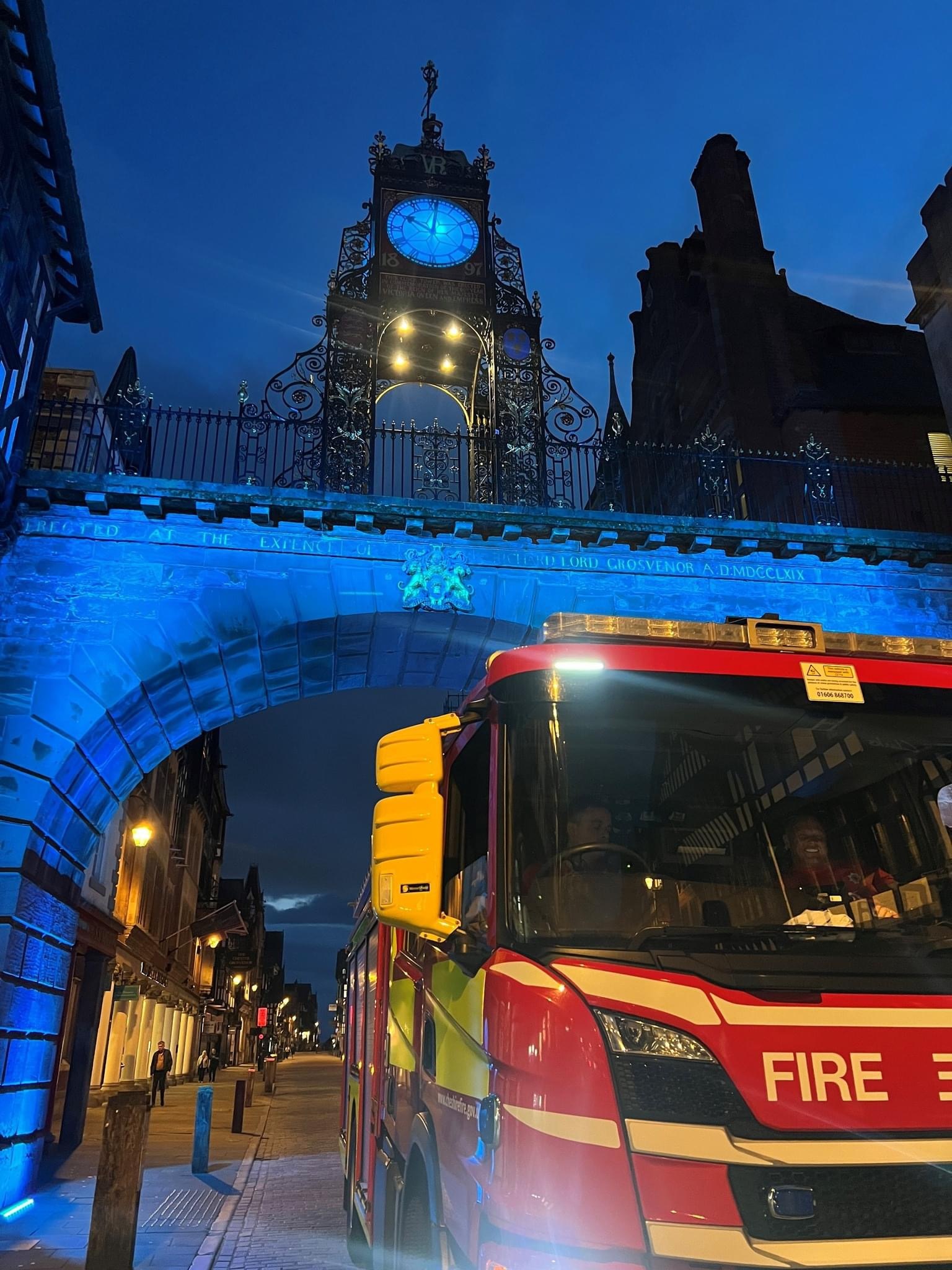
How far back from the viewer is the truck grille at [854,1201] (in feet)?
7.85

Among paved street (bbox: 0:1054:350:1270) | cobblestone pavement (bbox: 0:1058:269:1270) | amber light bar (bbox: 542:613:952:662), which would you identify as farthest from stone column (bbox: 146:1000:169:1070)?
amber light bar (bbox: 542:613:952:662)

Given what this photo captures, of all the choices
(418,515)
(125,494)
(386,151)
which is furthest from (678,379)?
(125,494)

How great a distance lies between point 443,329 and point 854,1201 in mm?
15103

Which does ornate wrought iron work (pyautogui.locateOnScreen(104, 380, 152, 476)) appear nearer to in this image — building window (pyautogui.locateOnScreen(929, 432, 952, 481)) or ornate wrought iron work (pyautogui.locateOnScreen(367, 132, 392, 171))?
ornate wrought iron work (pyautogui.locateOnScreen(367, 132, 392, 171))

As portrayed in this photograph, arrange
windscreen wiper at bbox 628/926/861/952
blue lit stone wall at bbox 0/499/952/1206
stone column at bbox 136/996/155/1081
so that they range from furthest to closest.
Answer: stone column at bbox 136/996/155/1081 → blue lit stone wall at bbox 0/499/952/1206 → windscreen wiper at bbox 628/926/861/952

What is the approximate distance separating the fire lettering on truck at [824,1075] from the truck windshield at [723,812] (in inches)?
16.8

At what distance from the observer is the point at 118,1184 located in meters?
6.48

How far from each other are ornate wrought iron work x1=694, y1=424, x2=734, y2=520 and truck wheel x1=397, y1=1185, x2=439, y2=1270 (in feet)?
34.9

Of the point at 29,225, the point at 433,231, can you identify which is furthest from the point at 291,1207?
the point at 433,231

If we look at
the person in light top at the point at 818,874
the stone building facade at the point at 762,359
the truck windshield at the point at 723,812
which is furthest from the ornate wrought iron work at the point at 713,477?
the person in light top at the point at 818,874

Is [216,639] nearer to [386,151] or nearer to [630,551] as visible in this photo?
[630,551]

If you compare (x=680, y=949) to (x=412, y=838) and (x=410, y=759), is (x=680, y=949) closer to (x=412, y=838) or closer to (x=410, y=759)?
(x=412, y=838)

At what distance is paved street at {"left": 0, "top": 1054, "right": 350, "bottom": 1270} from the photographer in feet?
24.6

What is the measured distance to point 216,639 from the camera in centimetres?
1157
